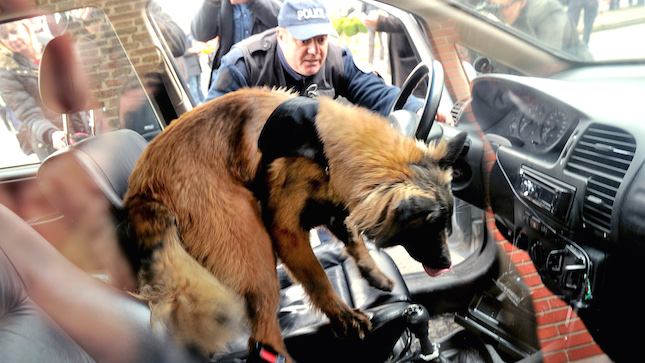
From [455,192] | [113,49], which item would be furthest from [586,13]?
[113,49]

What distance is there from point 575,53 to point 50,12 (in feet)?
5.05

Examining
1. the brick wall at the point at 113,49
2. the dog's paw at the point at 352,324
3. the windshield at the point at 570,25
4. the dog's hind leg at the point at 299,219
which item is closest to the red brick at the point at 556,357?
the dog's paw at the point at 352,324

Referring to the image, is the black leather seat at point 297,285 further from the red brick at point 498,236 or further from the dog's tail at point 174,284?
the red brick at point 498,236

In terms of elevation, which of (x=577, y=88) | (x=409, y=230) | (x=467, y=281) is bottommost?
(x=467, y=281)

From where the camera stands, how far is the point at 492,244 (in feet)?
5.62

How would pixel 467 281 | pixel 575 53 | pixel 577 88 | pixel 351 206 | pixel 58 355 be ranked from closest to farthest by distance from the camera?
pixel 58 355, pixel 351 206, pixel 577 88, pixel 575 53, pixel 467 281

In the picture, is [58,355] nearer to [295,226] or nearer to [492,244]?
[295,226]

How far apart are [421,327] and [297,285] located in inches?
17.6

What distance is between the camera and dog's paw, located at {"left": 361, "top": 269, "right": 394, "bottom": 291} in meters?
1.37

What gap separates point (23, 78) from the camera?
0.90 m

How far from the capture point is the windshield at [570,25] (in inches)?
47.3

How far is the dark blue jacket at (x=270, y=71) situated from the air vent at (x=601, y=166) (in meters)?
0.64

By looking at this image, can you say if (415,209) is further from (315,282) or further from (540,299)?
(540,299)

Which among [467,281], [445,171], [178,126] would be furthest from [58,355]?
[467,281]
